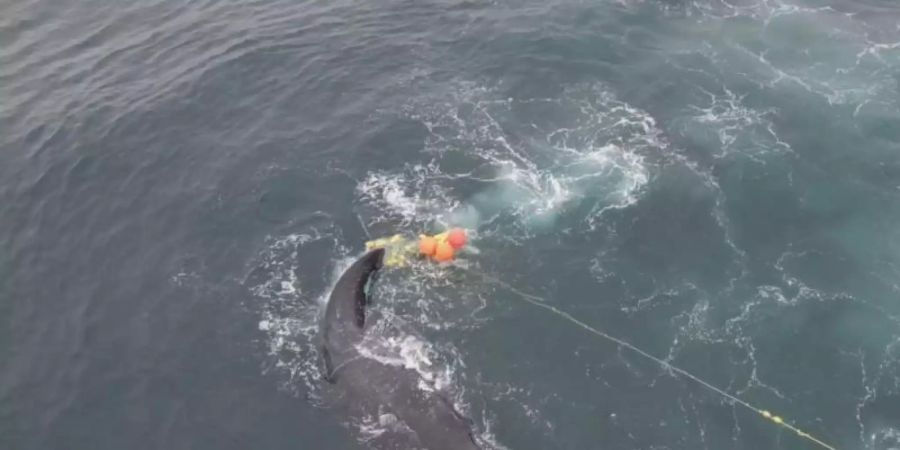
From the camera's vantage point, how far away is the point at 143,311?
47.8 metres

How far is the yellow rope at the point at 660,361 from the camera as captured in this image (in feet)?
131

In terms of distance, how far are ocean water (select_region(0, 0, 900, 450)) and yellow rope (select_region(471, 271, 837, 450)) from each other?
36 cm

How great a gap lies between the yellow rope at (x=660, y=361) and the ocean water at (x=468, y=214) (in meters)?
0.36

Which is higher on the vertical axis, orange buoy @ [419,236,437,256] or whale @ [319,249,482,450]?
orange buoy @ [419,236,437,256]

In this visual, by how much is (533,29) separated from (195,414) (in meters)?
41.9

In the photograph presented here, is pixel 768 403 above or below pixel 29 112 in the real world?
below

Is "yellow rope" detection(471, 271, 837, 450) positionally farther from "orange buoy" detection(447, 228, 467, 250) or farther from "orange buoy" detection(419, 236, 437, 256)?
"orange buoy" detection(419, 236, 437, 256)

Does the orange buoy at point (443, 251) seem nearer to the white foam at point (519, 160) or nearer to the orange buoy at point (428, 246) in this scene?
the orange buoy at point (428, 246)

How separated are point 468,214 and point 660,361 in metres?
15.6

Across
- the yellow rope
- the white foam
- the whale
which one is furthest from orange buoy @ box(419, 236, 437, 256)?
the white foam

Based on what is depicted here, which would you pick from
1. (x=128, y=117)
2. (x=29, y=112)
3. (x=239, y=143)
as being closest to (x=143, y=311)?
(x=239, y=143)

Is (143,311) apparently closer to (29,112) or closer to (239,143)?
(239,143)

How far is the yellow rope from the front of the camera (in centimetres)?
3981

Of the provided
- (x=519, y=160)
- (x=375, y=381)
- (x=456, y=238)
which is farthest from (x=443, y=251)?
(x=519, y=160)
